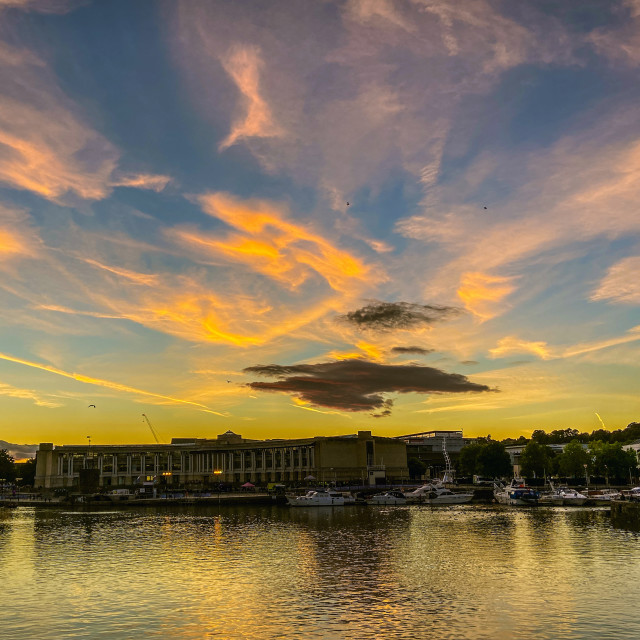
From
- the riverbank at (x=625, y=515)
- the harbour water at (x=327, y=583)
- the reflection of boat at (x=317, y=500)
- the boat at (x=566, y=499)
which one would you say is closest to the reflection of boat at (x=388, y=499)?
the reflection of boat at (x=317, y=500)

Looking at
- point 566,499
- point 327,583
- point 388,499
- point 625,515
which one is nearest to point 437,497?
point 388,499

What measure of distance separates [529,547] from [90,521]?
268 feet

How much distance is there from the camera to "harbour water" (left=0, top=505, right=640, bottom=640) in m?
37.5

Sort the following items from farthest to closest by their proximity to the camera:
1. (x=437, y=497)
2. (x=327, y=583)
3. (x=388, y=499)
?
1. (x=437, y=497)
2. (x=388, y=499)
3. (x=327, y=583)

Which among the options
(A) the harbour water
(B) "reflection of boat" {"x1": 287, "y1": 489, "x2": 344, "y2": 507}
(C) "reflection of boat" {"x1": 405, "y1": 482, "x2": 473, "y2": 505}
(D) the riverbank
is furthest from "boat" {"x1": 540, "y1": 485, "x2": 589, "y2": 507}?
(A) the harbour water

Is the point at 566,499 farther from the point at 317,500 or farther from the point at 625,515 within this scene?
the point at 317,500

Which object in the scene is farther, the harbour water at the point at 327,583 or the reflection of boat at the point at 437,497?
the reflection of boat at the point at 437,497

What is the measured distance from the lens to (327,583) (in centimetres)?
5038

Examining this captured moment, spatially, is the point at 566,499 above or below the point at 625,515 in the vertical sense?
above

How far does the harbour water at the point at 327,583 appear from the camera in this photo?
37.5 m

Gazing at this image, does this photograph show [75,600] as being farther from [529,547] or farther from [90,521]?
[90,521]

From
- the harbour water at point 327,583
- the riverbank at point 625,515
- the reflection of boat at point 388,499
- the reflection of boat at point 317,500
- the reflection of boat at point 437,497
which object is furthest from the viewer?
the reflection of boat at point 437,497

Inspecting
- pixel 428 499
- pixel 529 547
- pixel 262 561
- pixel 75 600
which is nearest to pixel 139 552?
pixel 262 561

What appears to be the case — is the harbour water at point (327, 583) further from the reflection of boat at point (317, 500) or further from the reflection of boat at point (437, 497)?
the reflection of boat at point (437, 497)
